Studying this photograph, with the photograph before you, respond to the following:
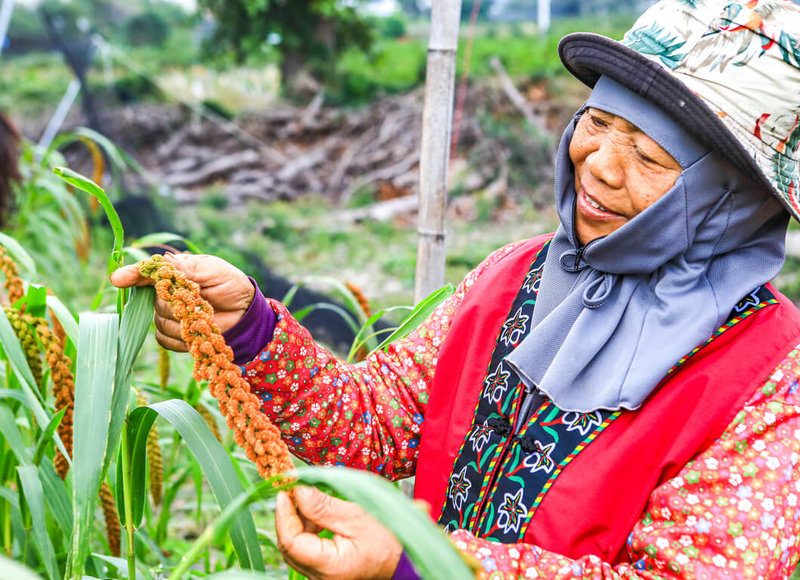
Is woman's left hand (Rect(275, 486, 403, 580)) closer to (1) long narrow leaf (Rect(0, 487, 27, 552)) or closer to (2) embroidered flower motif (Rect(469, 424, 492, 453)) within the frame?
(2) embroidered flower motif (Rect(469, 424, 492, 453))

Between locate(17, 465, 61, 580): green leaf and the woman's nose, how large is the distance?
3.18 ft

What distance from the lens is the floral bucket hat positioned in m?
0.91

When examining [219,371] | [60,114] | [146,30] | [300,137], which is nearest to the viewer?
[219,371]

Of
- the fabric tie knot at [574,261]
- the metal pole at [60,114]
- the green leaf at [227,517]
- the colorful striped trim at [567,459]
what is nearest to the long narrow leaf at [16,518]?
the green leaf at [227,517]

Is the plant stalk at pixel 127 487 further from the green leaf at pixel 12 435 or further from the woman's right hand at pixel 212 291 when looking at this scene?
the green leaf at pixel 12 435

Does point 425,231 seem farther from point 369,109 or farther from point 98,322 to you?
point 369,109

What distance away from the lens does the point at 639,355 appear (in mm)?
968

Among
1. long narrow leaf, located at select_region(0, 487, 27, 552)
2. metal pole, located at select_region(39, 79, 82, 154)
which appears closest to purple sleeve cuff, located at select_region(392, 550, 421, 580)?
long narrow leaf, located at select_region(0, 487, 27, 552)

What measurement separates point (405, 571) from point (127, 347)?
460 mm

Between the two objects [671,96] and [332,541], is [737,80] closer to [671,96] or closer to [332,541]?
[671,96]

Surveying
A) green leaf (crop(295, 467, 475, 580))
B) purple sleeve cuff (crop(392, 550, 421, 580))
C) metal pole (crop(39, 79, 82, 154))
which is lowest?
purple sleeve cuff (crop(392, 550, 421, 580))

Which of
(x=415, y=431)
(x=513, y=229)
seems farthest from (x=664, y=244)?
(x=513, y=229)

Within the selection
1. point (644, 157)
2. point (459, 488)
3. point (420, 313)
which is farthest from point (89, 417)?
point (644, 157)

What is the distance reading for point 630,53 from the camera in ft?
3.12
